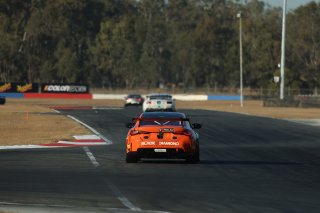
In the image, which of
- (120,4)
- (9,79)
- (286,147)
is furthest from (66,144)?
(120,4)

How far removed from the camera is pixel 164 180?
1750 cm

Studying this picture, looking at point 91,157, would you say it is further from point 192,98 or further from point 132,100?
point 192,98

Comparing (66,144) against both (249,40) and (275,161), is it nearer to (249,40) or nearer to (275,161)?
(275,161)

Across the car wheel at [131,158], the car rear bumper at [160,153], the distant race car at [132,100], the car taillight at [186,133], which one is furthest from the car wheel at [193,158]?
the distant race car at [132,100]

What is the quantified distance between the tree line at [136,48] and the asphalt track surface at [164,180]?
97.3 metres

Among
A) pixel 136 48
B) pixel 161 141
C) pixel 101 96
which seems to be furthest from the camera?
pixel 136 48

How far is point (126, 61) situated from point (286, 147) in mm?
109250

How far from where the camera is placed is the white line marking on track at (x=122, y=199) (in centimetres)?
1288

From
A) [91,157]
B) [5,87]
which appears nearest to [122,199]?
[91,157]

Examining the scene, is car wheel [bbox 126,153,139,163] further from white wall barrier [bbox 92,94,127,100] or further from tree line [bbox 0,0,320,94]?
tree line [bbox 0,0,320,94]

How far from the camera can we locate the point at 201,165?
21.6 m

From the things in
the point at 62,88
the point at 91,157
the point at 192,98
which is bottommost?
the point at 192,98

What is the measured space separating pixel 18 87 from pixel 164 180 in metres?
91.2

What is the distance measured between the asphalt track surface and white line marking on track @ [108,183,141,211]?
1cm
